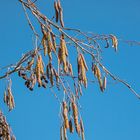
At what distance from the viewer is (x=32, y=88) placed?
141 inches

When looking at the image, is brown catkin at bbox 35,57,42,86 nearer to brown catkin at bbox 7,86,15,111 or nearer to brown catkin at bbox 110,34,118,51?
brown catkin at bbox 110,34,118,51

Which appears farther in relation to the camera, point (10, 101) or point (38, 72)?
point (10, 101)

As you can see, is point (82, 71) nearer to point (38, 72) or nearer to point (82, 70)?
point (82, 70)

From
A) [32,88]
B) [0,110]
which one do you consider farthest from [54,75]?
[0,110]

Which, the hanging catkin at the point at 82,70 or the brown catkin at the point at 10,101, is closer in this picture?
the hanging catkin at the point at 82,70

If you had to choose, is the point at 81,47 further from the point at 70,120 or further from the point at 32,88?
the point at 32,88

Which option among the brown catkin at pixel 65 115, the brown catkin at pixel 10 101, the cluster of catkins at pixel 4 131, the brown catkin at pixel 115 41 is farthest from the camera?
the cluster of catkins at pixel 4 131

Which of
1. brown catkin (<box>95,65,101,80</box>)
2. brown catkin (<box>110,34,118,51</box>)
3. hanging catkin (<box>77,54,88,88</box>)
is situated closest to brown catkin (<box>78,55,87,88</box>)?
hanging catkin (<box>77,54,88,88</box>)

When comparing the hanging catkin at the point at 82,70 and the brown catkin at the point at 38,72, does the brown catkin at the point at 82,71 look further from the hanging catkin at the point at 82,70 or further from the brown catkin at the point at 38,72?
the brown catkin at the point at 38,72

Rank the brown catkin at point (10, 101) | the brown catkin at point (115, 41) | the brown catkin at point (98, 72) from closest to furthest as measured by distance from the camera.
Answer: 1. the brown catkin at point (98, 72)
2. the brown catkin at point (115, 41)
3. the brown catkin at point (10, 101)

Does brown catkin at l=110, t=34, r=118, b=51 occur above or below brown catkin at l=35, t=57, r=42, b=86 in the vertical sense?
above

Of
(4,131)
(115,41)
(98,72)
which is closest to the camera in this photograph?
(98,72)

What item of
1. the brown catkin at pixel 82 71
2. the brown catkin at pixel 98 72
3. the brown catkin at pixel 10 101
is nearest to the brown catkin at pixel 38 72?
the brown catkin at pixel 82 71

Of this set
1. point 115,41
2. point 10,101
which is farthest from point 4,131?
point 115,41
